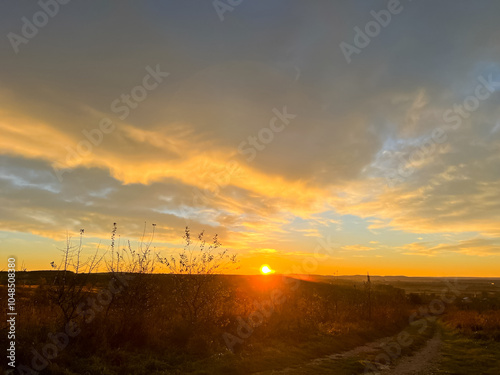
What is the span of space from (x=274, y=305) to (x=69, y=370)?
16751 mm

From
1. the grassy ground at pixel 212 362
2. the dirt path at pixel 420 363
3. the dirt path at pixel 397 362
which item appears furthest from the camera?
the dirt path at pixel 420 363

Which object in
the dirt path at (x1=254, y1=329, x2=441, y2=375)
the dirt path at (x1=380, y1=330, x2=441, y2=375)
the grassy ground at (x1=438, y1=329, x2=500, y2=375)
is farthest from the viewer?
the grassy ground at (x1=438, y1=329, x2=500, y2=375)

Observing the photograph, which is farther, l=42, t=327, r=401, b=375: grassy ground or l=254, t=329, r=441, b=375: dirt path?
l=254, t=329, r=441, b=375: dirt path

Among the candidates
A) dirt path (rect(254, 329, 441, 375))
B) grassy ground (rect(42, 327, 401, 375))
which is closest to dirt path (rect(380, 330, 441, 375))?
dirt path (rect(254, 329, 441, 375))

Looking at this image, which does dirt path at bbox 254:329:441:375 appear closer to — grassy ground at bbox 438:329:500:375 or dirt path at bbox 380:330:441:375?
dirt path at bbox 380:330:441:375

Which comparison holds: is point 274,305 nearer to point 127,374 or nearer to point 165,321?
point 165,321

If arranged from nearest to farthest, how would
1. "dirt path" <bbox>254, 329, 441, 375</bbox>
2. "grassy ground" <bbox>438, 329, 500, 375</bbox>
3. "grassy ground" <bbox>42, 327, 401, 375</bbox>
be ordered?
1. "grassy ground" <bbox>42, 327, 401, 375</bbox>
2. "dirt path" <bbox>254, 329, 441, 375</bbox>
3. "grassy ground" <bbox>438, 329, 500, 375</bbox>

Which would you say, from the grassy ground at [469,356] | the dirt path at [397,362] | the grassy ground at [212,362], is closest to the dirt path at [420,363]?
the dirt path at [397,362]

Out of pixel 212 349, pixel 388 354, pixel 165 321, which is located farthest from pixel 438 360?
pixel 165 321

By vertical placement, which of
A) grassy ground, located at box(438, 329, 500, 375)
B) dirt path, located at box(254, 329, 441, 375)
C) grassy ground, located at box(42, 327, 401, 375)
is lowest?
grassy ground, located at box(438, 329, 500, 375)

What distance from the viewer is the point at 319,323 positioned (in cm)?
2705

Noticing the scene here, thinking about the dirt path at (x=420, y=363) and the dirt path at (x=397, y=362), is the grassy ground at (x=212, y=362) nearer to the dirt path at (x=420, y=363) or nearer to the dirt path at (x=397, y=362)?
the dirt path at (x=397, y=362)

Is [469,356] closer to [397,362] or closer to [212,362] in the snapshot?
[397,362]

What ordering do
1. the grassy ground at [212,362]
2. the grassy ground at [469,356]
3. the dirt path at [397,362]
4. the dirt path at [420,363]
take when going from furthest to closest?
the grassy ground at [469,356]
the dirt path at [420,363]
the dirt path at [397,362]
the grassy ground at [212,362]
